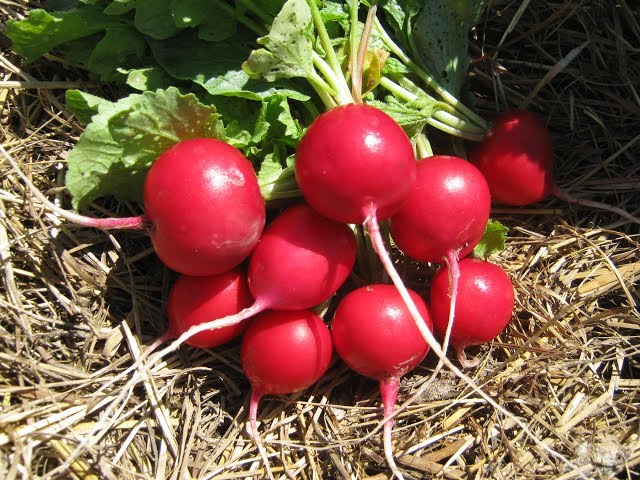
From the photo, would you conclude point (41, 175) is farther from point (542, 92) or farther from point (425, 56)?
point (542, 92)

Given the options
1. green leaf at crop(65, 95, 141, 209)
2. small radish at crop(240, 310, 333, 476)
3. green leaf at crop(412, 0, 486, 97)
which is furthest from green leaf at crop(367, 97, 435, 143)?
green leaf at crop(65, 95, 141, 209)

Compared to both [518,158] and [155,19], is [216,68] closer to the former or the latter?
[155,19]

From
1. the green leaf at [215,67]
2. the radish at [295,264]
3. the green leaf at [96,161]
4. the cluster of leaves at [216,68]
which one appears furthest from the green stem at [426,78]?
the green leaf at [96,161]

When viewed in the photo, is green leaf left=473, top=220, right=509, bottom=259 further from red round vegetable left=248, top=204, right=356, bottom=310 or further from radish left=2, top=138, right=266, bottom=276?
radish left=2, top=138, right=266, bottom=276

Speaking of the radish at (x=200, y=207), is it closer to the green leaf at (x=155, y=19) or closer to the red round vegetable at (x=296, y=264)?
the red round vegetable at (x=296, y=264)

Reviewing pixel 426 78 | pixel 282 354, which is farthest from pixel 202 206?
pixel 426 78

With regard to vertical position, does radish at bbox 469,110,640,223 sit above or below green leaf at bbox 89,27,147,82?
below
